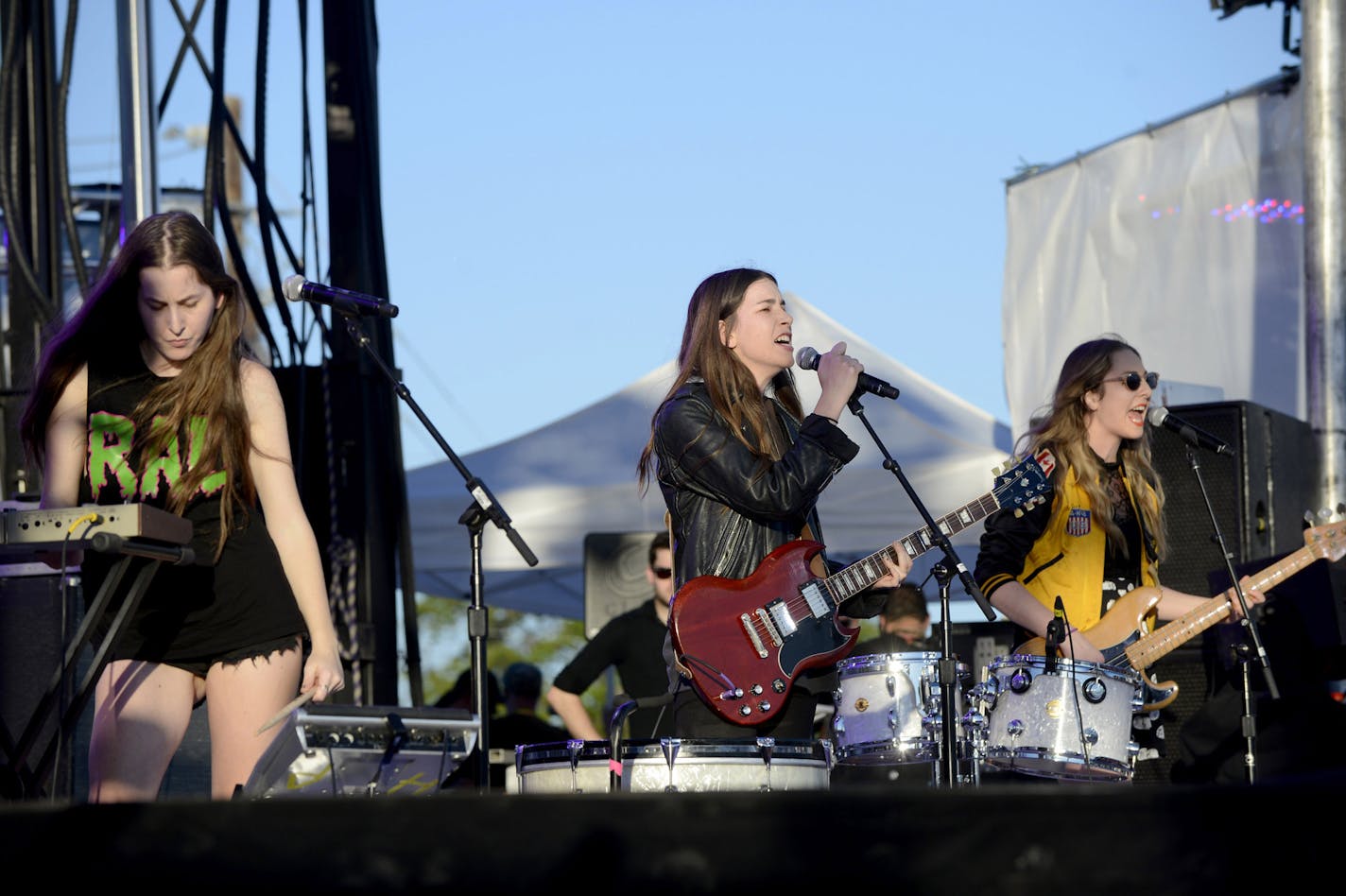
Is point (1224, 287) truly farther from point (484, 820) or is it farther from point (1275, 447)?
point (484, 820)

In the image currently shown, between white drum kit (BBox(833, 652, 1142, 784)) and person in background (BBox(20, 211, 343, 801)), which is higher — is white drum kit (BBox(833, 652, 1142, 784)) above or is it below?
below

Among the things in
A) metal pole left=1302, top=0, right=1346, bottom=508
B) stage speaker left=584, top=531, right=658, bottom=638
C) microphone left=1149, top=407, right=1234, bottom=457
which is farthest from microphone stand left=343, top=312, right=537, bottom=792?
stage speaker left=584, top=531, right=658, bottom=638

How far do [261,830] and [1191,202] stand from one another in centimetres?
908

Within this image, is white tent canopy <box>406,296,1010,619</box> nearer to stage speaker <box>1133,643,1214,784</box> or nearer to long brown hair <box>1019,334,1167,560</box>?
stage speaker <box>1133,643,1214,784</box>

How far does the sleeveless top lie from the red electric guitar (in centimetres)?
Result: 98

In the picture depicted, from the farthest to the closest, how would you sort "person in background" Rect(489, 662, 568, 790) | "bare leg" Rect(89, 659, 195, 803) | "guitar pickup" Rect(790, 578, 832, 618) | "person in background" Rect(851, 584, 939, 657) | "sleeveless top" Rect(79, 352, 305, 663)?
"person in background" Rect(851, 584, 939, 657) < "person in background" Rect(489, 662, 568, 790) < "guitar pickup" Rect(790, 578, 832, 618) < "sleeveless top" Rect(79, 352, 305, 663) < "bare leg" Rect(89, 659, 195, 803)

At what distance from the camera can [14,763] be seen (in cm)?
339

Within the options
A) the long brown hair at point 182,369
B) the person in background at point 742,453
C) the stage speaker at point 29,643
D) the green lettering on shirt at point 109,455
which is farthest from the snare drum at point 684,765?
the stage speaker at point 29,643

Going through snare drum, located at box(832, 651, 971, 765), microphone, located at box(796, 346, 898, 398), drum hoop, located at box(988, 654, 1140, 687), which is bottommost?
snare drum, located at box(832, 651, 971, 765)

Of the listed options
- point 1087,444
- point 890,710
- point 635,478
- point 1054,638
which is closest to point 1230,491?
point 1087,444

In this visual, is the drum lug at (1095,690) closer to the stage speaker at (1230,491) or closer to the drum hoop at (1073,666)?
the drum hoop at (1073,666)

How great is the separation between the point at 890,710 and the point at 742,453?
115 cm

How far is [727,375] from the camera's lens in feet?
13.9

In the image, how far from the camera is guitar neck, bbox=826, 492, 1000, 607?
13.5ft
